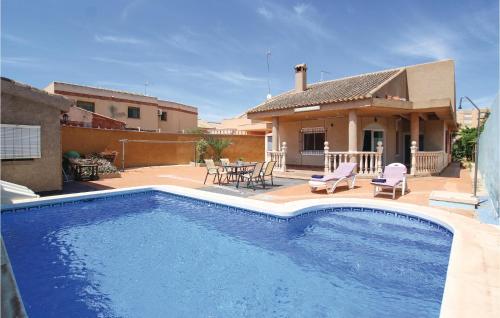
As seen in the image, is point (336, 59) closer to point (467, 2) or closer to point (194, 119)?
point (467, 2)

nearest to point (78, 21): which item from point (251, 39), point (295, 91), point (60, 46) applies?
point (60, 46)

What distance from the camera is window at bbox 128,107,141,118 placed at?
3290 centimetres

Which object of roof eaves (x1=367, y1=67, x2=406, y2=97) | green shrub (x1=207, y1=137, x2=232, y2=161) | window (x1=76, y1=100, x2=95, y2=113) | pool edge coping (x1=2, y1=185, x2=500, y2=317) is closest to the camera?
pool edge coping (x1=2, y1=185, x2=500, y2=317)

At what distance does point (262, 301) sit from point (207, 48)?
Answer: 20.3 metres

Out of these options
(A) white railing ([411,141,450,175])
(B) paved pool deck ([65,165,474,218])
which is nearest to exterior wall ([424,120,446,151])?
(A) white railing ([411,141,450,175])

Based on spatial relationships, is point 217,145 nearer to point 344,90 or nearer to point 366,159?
point 344,90

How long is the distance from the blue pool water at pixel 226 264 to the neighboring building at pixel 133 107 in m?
23.7

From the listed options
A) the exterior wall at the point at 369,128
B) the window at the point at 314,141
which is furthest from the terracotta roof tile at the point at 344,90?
the window at the point at 314,141

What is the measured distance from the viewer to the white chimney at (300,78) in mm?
20616

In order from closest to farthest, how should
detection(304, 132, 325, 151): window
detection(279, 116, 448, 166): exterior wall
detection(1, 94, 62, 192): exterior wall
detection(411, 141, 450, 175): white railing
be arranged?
1. detection(1, 94, 62, 192): exterior wall
2. detection(411, 141, 450, 175): white railing
3. detection(279, 116, 448, 166): exterior wall
4. detection(304, 132, 325, 151): window

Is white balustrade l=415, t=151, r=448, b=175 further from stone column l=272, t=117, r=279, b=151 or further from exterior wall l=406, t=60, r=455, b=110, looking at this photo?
stone column l=272, t=117, r=279, b=151

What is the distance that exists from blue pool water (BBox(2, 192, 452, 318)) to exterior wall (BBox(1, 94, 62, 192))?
9.37 ft

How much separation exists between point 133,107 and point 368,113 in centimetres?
2648

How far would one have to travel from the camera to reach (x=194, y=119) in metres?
41.3
